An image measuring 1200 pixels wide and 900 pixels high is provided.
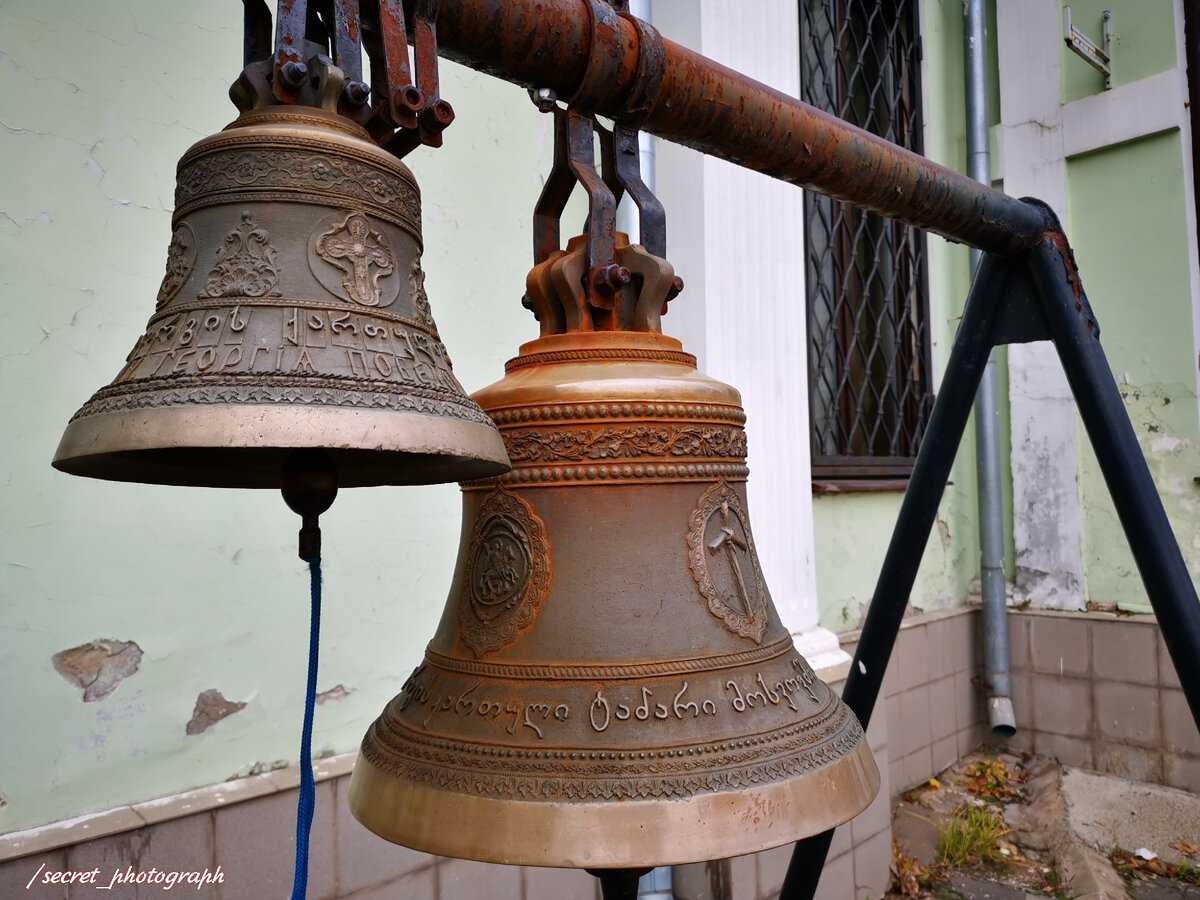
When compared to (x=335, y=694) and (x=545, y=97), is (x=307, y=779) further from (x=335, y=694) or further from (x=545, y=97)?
(x=335, y=694)

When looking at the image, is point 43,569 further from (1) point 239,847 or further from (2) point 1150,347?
(2) point 1150,347

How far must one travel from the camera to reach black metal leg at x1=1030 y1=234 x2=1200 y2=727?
1634 millimetres

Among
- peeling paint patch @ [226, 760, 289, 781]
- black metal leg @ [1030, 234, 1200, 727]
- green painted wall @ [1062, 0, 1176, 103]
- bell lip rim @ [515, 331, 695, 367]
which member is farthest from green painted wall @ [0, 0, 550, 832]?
green painted wall @ [1062, 0, 1176, 103]

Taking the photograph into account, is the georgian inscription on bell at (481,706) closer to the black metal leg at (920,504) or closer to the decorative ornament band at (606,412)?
the decorative ornament band at (606,412)

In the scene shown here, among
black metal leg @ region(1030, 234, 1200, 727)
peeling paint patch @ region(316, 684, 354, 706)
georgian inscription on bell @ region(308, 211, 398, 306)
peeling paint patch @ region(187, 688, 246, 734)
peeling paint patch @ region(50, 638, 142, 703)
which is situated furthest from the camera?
peeling paint patch @ region(316, 684, 354, 706)

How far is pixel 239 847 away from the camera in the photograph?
192 cm

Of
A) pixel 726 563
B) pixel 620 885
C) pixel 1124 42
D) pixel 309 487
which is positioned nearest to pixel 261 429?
A: pixel 309 487

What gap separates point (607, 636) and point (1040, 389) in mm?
4104

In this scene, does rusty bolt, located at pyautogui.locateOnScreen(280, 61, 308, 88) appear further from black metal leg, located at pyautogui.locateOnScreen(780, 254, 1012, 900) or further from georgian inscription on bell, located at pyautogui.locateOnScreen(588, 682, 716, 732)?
black metal leg, located at pyautogui.locateOnScreen(780, 254, 1012, 900)

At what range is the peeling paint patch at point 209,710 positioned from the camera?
192 centimetres

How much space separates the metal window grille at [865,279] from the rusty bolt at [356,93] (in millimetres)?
3184

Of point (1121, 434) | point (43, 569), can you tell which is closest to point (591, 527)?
point (1121, 434)

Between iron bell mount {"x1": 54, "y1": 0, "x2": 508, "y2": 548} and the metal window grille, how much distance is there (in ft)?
10.3

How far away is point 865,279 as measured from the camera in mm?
A: 4410
